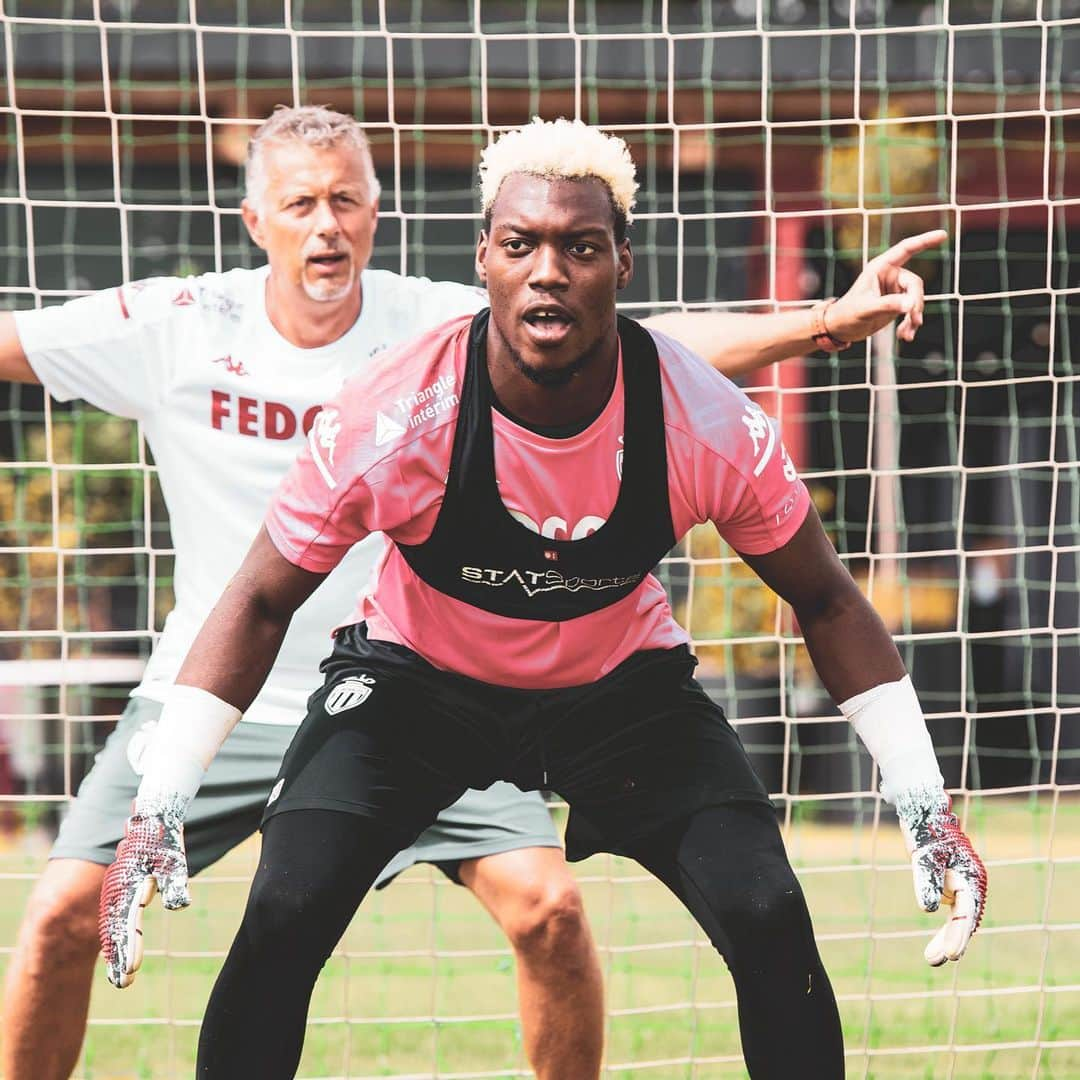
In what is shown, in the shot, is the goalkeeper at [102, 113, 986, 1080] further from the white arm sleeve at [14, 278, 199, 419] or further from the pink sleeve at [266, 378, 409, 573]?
the white arm sleeve at [14, 278, 199, 419]

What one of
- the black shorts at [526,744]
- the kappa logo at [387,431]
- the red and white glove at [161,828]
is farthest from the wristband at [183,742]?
the kappa logo at [387,431]

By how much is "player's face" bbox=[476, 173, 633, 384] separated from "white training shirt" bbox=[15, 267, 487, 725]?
993mm

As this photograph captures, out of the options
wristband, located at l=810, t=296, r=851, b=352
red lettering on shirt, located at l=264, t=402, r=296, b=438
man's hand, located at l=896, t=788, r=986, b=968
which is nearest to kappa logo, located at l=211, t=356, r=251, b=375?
red lettering on shirt, located at l=264, t=402, r=296, b=438

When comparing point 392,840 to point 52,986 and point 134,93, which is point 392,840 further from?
point 134,93

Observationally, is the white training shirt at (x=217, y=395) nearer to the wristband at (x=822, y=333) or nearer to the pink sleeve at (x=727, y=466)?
the wristband at (x=822, y=333)

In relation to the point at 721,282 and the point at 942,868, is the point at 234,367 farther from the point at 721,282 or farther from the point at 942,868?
the point at 721,282

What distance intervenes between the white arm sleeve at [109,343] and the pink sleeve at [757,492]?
1593 millimetres

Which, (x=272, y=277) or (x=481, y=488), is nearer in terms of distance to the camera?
(x=481, y=488)

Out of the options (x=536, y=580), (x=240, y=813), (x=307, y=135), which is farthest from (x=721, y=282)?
(x=536, y=580)

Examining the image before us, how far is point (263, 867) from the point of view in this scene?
299 centimetres

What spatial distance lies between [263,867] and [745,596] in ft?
24.2

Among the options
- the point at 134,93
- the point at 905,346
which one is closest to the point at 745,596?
the point at 905,346

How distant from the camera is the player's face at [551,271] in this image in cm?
307

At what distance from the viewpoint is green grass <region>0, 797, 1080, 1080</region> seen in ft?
17.1
